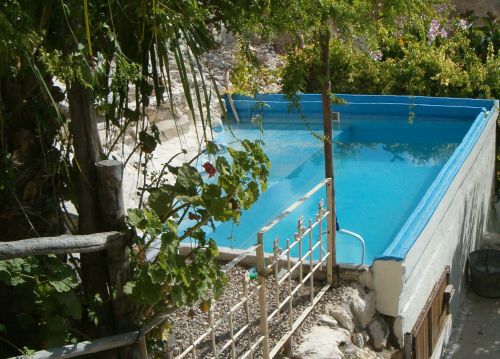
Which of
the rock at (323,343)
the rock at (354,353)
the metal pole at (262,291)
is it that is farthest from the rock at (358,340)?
the metal pole at (262,291)

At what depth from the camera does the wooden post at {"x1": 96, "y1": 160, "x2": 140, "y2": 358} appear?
238 centimetres

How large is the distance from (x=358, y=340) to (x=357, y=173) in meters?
4.97

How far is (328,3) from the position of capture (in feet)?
13.5

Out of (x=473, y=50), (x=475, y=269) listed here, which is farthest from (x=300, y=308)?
(x=473, y=50)

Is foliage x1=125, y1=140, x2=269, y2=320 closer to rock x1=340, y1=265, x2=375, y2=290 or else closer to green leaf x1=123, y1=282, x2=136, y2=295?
green leaf x1=123, y1=282, x2=136, y2=295

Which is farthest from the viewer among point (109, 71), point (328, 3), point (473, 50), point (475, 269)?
point (473, 50)

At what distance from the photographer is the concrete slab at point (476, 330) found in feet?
23.0

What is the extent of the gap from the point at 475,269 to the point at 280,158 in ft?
11.5

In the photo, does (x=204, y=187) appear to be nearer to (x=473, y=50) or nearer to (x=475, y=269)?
(x=475, y=269)

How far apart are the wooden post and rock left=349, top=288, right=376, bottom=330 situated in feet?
9.56

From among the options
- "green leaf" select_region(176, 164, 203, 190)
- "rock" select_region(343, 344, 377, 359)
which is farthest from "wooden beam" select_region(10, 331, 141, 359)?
"rock" select_region(343, 344, 377, 359)

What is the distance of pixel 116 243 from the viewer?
7.77 ft

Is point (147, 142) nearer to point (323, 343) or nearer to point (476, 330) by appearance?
point (323, 343)

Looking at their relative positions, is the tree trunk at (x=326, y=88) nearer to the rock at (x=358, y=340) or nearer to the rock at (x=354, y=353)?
the rock at (x=358, y=340)
